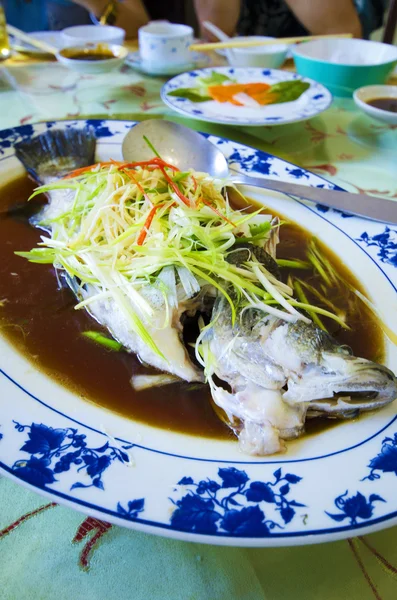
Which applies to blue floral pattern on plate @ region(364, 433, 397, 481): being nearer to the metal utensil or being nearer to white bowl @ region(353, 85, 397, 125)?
the metal utensil

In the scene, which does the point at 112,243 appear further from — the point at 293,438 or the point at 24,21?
the point at 24,21

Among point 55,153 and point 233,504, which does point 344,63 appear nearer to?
point 55,153

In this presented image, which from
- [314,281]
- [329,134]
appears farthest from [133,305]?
[329,134]

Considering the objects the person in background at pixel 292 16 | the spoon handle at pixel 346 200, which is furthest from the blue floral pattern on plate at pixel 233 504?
the person in background at pixel 292 16

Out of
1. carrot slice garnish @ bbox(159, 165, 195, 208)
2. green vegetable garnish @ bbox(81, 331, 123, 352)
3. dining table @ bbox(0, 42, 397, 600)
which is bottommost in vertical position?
dining table @ bbox(0, 42, 397, 600)

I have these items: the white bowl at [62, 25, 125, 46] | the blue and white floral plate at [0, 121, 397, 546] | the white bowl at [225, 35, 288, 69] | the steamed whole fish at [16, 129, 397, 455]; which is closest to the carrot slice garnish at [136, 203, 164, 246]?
the steamed whole fish at [16, 129, 397, 455]
